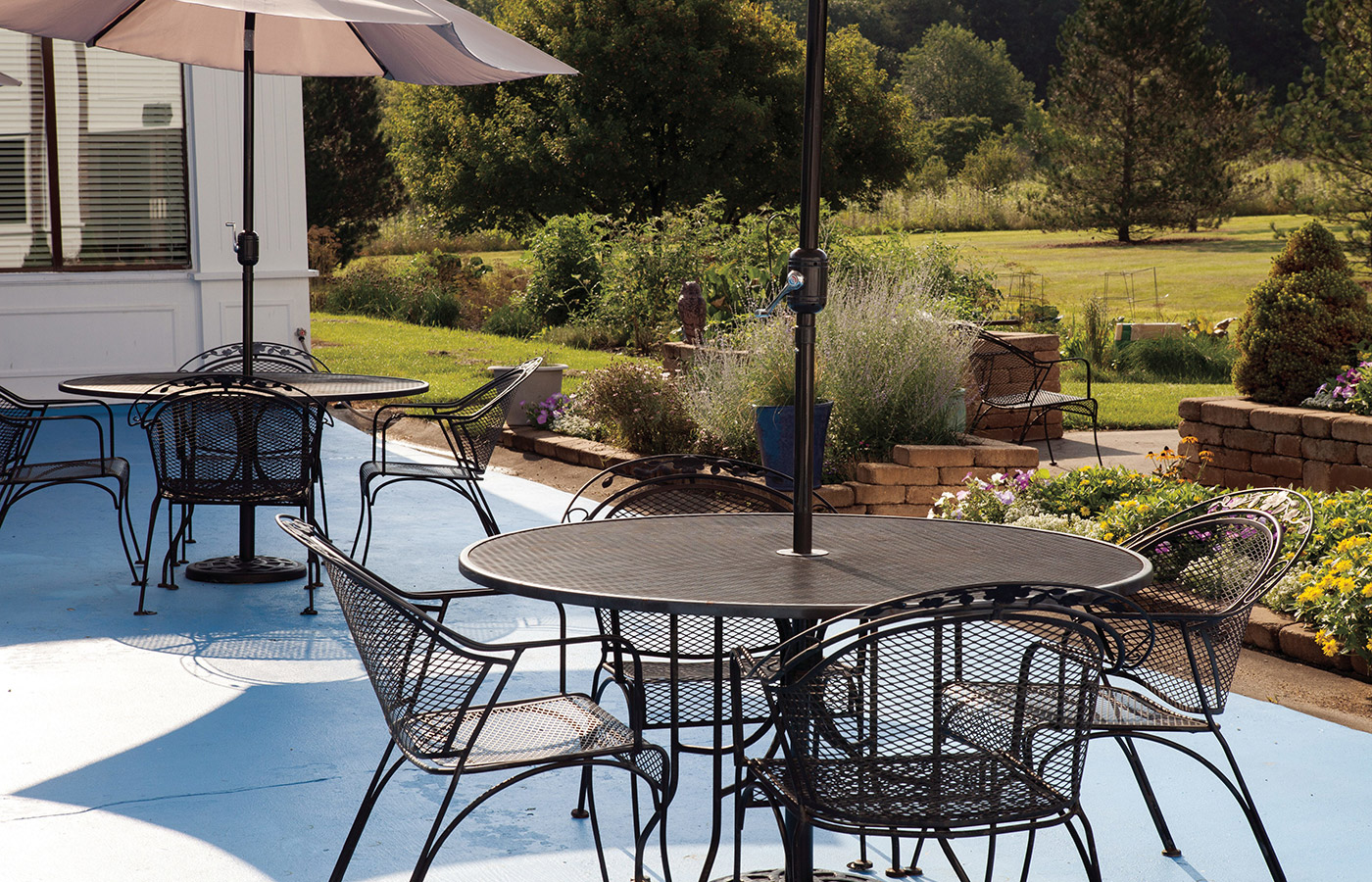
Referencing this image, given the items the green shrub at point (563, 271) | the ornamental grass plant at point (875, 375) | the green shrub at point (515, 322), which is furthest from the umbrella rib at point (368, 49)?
the green shrub at point (515, 322)

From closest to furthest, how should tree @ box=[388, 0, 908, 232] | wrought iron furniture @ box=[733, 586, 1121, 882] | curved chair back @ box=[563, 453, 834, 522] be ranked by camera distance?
wrought iron furniture @ box=[733, 586, 1121, 882], curved chair back @ box=[563, 453, 834, 522], tree @ box=[388, 0, 908, 232]

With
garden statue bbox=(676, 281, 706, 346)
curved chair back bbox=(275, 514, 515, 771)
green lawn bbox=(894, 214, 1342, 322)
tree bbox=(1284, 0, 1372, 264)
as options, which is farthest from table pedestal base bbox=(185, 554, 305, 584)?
tree bbox=(1284, 0, 1372, 264)

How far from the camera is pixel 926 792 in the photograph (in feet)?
6.00

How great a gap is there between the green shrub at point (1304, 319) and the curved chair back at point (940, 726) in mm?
4994

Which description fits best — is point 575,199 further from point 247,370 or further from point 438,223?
point 247,370

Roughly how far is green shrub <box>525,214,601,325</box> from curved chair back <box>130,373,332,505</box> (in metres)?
9.61

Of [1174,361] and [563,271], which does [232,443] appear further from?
[563,271]

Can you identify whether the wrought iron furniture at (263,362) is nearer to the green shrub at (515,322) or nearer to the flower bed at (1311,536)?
the flower bed at (1311,536)

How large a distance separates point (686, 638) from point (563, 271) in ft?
38.6

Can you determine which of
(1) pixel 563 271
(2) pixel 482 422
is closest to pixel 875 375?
(2) pixel 482 422

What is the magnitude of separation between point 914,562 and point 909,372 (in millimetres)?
3652

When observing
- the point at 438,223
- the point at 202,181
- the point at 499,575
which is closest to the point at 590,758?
the point at 499,575

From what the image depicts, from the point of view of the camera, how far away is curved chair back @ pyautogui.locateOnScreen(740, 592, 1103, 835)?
1789mm

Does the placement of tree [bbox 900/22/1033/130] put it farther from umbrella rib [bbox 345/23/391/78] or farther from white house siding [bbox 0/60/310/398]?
umbrella rib [bbox 345/23/391/78]
